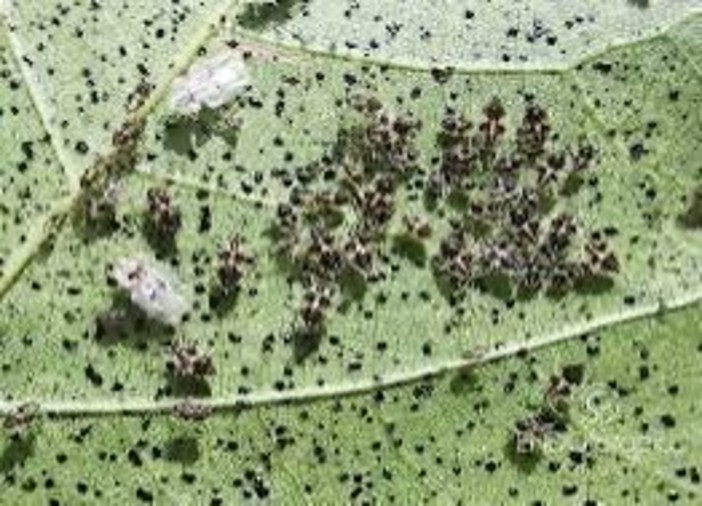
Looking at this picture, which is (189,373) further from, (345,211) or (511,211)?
(511,211)

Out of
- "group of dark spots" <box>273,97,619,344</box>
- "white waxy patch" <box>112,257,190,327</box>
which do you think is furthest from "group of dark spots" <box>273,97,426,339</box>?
"white waxy patch" <box>112,257,190,327</box>

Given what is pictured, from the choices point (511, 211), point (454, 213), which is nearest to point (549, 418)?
point (511, 211)

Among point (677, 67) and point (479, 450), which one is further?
point (677, 67)

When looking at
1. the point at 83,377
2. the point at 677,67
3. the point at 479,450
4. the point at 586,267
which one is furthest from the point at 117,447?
the point at 677,67

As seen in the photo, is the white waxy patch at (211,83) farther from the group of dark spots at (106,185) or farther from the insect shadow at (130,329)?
the insect shadow at (130,329)

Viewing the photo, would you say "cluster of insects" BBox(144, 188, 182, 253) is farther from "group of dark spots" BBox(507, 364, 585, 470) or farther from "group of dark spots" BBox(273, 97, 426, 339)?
"group of dark spots" BBox(507, 364, 585, 470)

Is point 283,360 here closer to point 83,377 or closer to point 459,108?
point 83,377

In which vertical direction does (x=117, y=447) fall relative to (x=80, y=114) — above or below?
below
